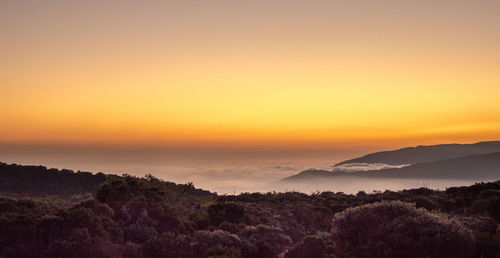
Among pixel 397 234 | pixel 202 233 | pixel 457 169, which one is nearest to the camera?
pixel 397 234

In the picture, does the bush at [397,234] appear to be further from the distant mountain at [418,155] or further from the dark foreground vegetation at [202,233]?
the distant mountain at [418,155]

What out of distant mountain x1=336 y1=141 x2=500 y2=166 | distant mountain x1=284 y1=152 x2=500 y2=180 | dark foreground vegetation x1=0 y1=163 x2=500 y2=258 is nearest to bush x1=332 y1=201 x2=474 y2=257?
dark foreground vegetation x1=0 y1=163 x2=500 y2=258

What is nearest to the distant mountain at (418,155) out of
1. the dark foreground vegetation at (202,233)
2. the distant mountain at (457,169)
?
the distant mountain at (457,169)

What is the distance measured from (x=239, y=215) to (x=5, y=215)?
10575mm

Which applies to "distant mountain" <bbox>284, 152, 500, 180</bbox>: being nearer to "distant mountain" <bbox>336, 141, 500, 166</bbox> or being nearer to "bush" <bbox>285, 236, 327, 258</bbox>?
"distant mountain" <bbox>336, 141, 500, 166</bbox>

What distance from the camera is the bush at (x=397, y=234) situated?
1032cm

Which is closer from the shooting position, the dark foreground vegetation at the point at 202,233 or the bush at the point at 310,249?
the dark foreground vegetation at the point at 202,233

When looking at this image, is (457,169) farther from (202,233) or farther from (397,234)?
(202,233)

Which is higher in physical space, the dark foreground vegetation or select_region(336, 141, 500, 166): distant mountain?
select_region(336, 141, 500, 166): distant mountain

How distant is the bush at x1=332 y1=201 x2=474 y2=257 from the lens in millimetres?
10320

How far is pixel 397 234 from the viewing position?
10.7m

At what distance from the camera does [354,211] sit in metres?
12.2

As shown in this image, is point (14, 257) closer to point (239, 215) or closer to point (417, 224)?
point (239, 215)

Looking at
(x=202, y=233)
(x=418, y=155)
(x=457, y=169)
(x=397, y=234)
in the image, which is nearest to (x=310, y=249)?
(x=397, y=234)
